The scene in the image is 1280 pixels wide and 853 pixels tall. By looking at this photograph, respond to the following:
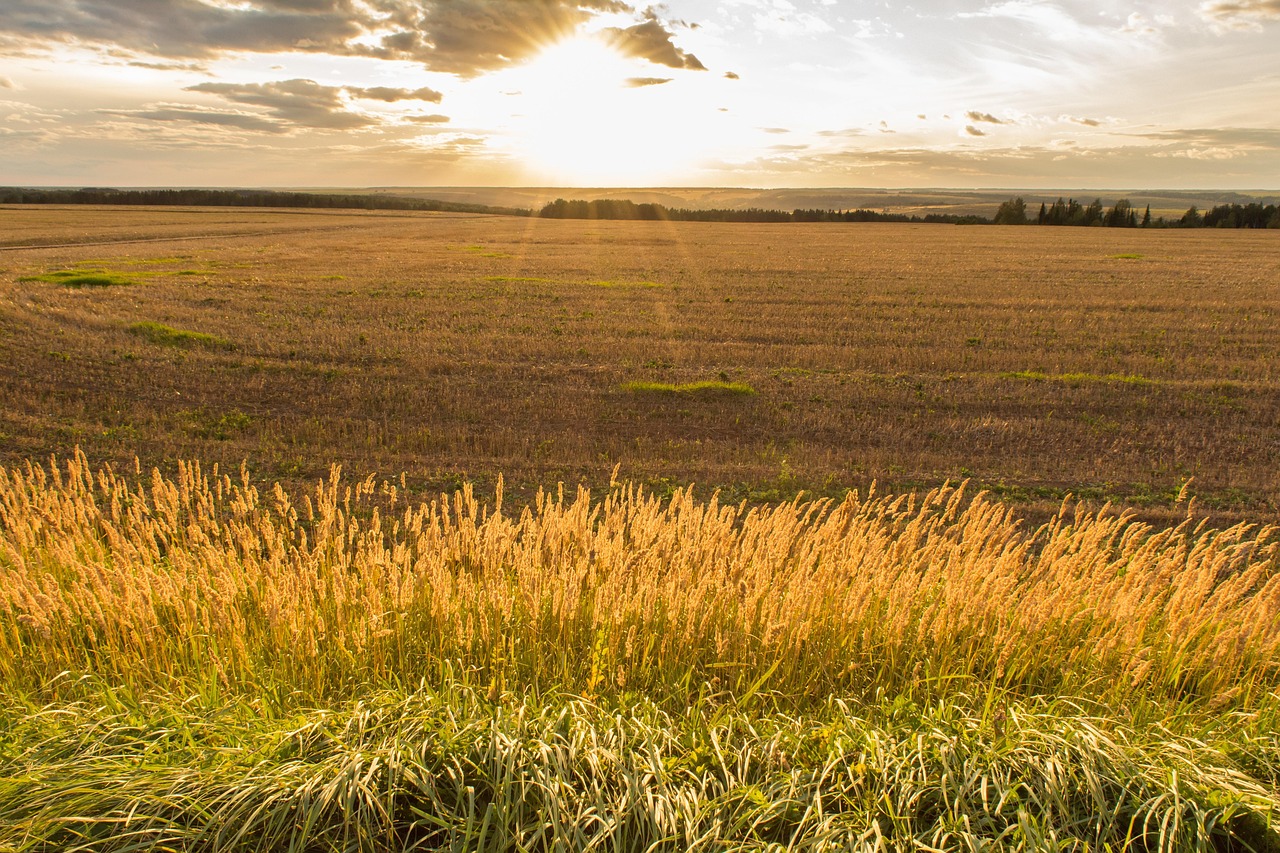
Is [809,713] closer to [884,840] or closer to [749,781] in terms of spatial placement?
[749,781]

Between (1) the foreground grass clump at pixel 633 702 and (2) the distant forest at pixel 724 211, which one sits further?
(2) the distant forest at pixel 724 211

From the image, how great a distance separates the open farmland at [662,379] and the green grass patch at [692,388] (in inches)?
1.8

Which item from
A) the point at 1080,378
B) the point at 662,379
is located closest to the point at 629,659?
the point at 662,379

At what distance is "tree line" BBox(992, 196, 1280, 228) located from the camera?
8162 centimetres

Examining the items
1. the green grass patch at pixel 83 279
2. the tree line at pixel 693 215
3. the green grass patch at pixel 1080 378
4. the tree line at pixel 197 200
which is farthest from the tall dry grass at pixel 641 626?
the tree line at pixel 197 200

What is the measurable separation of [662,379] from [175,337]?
34.6ft

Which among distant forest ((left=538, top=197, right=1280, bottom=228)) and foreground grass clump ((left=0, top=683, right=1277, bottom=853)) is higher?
distant forest ((left=538, top=197, right=1280, bottom=228))

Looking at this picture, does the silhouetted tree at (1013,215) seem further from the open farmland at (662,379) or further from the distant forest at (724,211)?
the open farmland at (662,379)

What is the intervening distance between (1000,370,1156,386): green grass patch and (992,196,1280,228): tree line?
265ft

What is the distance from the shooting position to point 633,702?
3.96 meters

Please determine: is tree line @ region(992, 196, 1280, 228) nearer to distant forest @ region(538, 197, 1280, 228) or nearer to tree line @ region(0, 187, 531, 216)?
distant forest @ region(538, 197, 1280, 228)

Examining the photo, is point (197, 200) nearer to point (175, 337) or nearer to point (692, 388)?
point (175, 337)

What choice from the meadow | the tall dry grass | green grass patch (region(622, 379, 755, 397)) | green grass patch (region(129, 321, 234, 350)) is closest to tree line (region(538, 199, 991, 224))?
green grass patch (region(129, 321, 234, 350))

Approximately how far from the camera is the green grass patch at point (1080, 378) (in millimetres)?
14672
